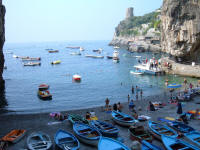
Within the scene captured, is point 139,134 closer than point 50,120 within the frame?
Yes

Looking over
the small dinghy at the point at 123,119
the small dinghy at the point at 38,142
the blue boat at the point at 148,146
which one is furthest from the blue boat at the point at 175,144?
the small dinghy at the point at 38,142

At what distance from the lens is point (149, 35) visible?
124 meters

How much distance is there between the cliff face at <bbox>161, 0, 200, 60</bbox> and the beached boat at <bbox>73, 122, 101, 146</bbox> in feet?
110

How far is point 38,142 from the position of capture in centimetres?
1359

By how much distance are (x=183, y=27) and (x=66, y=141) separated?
38187mm

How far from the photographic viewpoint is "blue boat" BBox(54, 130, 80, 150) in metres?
12.8

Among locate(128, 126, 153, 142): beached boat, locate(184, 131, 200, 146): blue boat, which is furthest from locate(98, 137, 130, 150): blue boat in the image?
locate(184, 131, 200, 146): blue boat

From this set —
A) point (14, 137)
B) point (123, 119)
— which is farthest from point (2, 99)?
point (123, 119)

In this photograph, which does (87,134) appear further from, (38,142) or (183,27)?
(183,27)

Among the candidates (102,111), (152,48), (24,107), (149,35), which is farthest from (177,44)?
(149,35)

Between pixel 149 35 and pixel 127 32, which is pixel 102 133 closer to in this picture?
pixel 149 35

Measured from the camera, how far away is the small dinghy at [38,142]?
13047 mm

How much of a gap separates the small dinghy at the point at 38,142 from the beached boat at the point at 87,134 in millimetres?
2084

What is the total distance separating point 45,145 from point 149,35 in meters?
118
